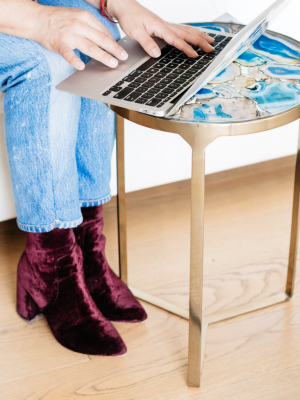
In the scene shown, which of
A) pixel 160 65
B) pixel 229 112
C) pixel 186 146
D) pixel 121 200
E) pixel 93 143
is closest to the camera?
pixel 229 112

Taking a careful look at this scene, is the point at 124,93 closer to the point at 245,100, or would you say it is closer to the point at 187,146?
the point at 245,100

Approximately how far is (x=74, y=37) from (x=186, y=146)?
0.53m

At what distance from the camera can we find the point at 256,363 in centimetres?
98

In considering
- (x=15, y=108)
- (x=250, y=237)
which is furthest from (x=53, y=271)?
(x=250, y=237)

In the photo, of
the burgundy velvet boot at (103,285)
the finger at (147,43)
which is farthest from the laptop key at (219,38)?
the burgundy velvet boot at (103,285)

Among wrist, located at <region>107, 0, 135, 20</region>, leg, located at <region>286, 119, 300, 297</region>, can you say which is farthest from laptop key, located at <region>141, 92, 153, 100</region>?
leg, located at <region>286, 119, 300, 297</region>

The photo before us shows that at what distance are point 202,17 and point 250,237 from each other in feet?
1.62

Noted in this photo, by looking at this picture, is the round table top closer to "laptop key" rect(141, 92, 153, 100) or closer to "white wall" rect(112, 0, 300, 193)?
"laptop key" rect(141, 92, 153, 100)

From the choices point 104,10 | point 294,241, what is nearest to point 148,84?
point 104,10

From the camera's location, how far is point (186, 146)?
1.31 meters

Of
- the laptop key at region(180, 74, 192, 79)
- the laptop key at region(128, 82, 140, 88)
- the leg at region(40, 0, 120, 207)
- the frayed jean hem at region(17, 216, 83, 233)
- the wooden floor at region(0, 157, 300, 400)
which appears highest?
the laptop key at region(180, 74, 192, 79)

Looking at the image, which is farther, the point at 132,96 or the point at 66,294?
the point at 66,294

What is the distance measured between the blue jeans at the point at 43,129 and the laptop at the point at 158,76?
5cm

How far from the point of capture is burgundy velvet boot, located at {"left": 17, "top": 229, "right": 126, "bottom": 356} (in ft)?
3.19
